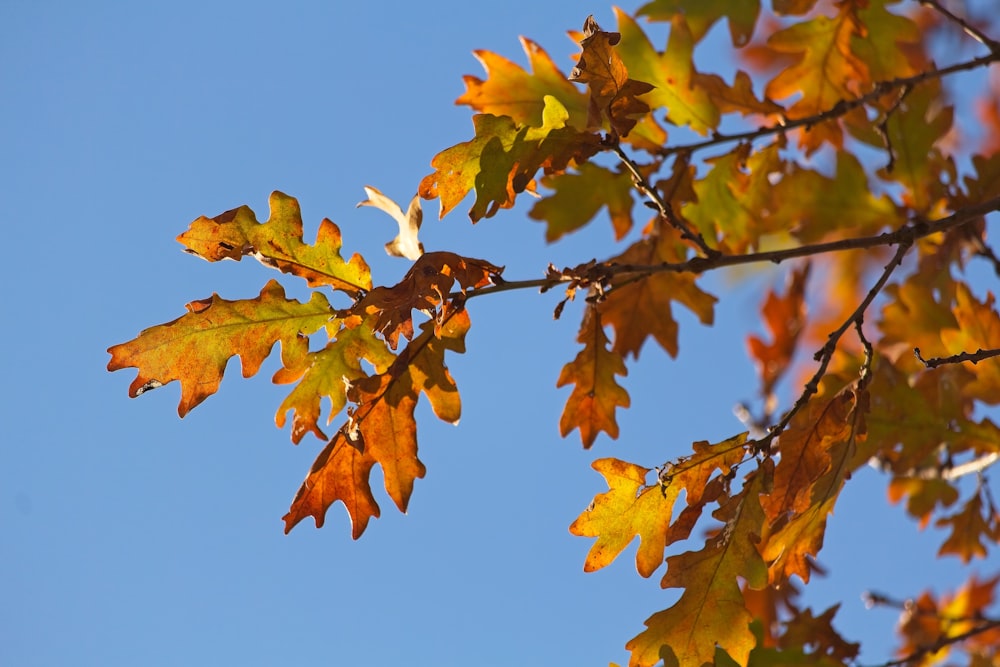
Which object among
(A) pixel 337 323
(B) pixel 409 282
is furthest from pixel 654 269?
(A) pixel 337 323

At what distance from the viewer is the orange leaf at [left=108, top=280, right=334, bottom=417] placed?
Answer: 1715 mm

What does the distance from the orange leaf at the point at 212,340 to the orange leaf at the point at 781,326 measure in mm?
2838

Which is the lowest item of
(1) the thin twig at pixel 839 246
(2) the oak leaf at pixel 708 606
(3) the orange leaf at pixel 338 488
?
(2) the oak leaf at pixel 708 606

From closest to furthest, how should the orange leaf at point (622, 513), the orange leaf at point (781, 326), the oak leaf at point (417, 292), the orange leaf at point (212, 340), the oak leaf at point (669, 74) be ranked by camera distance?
the oak leaf at point (417, 292), the orange leaf at point (212, 340), the orange leaf at point (622, 513), the oak leaf at point (669, 74), the orange leaf at point (781, 326)

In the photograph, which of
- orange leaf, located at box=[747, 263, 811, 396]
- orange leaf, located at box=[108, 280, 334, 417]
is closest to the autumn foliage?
orange leaf, located at box=[108, 280, 334, 417]

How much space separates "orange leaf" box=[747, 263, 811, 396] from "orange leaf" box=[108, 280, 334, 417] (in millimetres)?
2838

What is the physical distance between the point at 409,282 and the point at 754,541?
A: 802mm

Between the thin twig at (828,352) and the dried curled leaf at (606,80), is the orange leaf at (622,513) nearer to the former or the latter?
the thin twig at (828,352)

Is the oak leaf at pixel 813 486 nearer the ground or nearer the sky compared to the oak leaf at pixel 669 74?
nearer the ground

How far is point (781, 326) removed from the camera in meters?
4.16

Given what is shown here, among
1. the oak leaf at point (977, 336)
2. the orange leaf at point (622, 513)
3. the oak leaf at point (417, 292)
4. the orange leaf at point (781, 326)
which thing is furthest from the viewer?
the orange leaf at point (781, 326)

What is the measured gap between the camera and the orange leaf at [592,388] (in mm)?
2098

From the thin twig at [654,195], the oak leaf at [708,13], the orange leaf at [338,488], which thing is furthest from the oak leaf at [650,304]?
the orange leaf at [338,488]

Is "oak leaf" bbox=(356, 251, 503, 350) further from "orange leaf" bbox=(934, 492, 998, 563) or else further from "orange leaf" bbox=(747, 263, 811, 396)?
"orange leaf" bbox=(747, 263, 811, 396)
